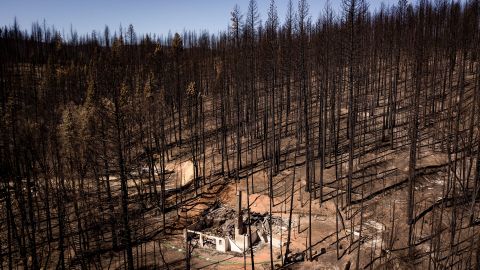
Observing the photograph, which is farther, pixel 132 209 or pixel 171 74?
pixel 171 74

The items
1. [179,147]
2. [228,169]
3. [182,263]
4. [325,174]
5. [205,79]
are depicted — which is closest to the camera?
[182,263]

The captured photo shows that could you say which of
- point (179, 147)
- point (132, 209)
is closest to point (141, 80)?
point (179, 147)

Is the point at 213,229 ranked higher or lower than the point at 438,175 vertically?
lower

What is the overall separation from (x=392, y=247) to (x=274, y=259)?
5.58m

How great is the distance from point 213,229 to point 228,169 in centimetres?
674

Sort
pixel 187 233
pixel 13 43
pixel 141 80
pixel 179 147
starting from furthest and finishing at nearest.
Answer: pixel 13 43, pixel 141 80, pixel 179 147, pixel 187 233

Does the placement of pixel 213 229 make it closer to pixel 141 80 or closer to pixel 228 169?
pixel 228 169

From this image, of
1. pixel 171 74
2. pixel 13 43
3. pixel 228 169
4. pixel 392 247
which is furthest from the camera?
pixel 13 43

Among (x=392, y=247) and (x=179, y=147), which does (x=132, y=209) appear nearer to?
(x=179, y=147)

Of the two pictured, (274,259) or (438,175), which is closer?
(274,259)

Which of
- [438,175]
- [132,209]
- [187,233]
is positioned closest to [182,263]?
[187,233]

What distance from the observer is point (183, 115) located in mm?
49094

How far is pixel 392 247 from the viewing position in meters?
17.3

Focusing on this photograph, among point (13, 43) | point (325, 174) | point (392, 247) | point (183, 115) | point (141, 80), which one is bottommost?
point (392, 247)
